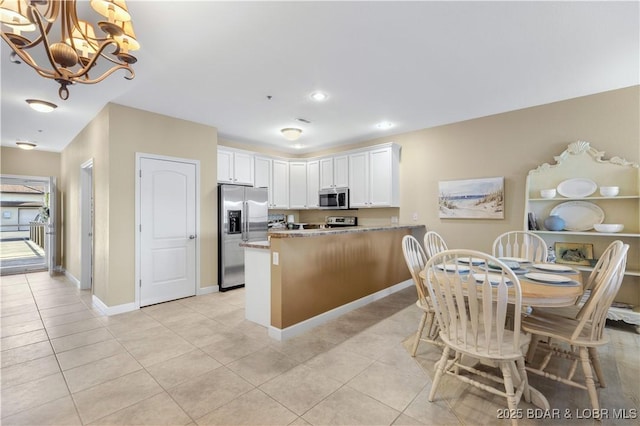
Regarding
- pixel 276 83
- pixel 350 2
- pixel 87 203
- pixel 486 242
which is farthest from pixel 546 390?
pixel 87 203

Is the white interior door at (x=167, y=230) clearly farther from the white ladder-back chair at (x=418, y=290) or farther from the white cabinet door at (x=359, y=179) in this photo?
the white ladder-back chair at (x=418, y=290)

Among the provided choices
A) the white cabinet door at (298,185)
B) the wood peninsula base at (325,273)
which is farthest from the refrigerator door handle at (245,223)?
the wood peninsula base at (325,273)

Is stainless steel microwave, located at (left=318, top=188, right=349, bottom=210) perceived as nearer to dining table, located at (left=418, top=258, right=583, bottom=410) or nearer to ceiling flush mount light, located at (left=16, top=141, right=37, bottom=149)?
dining table, located at (left=418, top=258, right=583, bottom=410)

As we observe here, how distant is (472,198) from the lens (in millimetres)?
4410

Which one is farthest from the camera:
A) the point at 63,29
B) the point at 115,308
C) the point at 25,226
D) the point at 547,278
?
the point at 25,226

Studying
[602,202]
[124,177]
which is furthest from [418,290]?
[124,177]

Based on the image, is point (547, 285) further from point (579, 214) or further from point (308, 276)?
point (579, 214)

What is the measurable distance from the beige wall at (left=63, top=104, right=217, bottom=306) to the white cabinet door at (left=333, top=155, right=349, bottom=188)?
240 cm

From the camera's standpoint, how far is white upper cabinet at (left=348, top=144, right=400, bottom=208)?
509 cm

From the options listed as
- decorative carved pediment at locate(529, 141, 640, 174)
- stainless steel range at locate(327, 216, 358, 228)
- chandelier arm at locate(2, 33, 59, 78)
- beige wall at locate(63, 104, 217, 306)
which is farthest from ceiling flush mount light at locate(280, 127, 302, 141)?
decorative carved pediment at locate(529, 141, 640, 174)

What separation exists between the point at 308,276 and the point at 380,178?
8.80 feet

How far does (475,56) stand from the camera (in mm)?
2697

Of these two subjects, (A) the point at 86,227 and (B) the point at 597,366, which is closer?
(B) the point at 597,366

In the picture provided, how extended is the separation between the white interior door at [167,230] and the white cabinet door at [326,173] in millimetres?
2581
